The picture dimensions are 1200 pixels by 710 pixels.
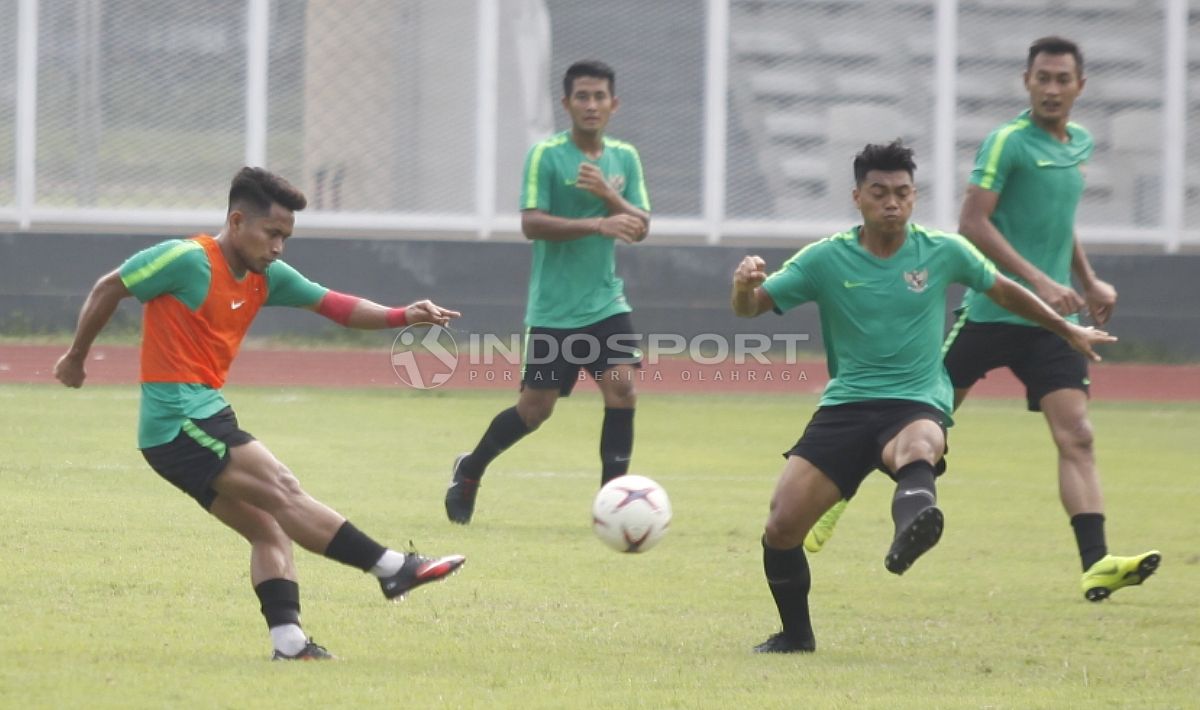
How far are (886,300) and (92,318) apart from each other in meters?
2.66

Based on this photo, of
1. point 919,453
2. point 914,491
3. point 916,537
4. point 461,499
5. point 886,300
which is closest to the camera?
point 916,537

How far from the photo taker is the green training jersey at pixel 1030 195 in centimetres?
761

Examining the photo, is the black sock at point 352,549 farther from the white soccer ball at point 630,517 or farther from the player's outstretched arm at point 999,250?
the player's outstretched arm at point 999,250

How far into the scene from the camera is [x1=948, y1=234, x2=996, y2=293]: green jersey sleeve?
6336mm

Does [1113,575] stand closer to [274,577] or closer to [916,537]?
[916,537]

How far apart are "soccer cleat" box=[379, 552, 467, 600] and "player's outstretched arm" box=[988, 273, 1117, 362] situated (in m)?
2.17

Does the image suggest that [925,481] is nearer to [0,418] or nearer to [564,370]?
[564,370]

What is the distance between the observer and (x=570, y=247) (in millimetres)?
9234

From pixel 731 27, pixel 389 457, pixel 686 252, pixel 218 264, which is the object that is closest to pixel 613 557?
pixel 218 264

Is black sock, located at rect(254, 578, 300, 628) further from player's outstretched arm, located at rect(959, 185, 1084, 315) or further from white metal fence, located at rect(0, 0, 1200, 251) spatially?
white metal fence, located at rect(0, 0, 1200, 251)

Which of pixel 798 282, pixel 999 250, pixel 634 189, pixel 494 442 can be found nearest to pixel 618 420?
pixel 494 442

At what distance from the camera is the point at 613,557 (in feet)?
26.2

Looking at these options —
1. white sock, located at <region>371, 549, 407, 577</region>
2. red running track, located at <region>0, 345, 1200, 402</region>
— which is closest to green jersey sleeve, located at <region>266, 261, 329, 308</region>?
white sock, located at <region>371, 549, 407, 577</region>

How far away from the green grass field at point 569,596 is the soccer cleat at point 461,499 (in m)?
0.08
